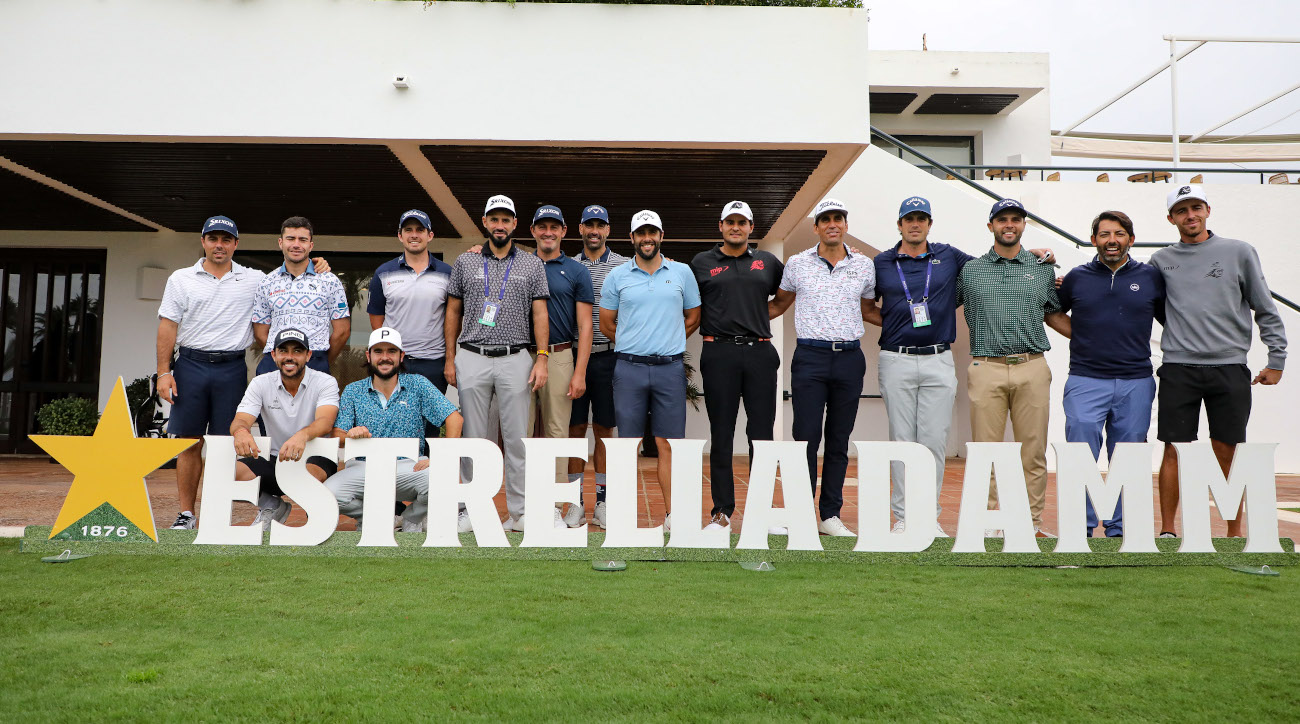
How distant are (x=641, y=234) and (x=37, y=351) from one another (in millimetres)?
8396

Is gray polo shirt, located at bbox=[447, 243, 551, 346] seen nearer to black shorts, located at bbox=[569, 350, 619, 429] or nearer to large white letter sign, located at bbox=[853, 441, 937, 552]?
black shorts, located at bbox=[569, 350, 619, 429]

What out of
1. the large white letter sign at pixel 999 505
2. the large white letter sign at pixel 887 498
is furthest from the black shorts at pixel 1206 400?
the large white letter sign at pixel 887 498

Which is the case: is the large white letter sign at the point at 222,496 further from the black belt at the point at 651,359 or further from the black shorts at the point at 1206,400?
the black shorts at the point at 1206,400

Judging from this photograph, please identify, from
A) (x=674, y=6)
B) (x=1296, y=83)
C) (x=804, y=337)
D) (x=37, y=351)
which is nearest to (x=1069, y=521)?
(x=804, y=337)

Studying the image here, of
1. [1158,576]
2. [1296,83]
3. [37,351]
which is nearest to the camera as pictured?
[1158,576]

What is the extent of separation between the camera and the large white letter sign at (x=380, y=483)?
391 cm

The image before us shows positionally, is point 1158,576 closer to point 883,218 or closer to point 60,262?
point 883,218

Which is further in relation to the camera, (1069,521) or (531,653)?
(1069,521)

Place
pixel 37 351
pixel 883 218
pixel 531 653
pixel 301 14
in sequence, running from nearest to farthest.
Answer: pixel 531 653, pixel 301 14, pixel 883 218, pixel 37 351

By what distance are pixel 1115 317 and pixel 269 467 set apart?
14.4 ft

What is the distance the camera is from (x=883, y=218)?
28.3 feet

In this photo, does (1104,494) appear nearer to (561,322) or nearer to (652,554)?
(652,554)

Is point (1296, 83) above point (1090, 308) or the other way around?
above

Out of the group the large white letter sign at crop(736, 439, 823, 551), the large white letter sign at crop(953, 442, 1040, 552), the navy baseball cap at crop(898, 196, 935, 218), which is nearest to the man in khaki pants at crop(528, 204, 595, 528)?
the large white letter sign at crop(736, 439, 823, 551)
